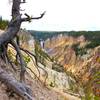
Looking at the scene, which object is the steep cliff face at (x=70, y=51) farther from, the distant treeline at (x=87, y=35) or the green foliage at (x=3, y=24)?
the green foliage at (x=3, y=24)

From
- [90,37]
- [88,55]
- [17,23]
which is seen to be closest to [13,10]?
[17,23]

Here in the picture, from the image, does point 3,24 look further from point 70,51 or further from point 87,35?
point 70,51

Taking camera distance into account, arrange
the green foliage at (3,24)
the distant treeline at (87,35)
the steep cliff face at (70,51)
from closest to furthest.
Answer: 1. the green foliage at (3,24)
2. the steep cliff face at (70,51)
3. the distant treeline at (87,35)

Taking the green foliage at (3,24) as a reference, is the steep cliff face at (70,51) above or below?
below

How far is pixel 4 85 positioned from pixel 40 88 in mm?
3533

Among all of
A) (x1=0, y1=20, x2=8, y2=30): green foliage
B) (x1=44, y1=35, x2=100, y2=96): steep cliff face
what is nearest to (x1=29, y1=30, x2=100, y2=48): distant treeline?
(x1=44, y1=35, x2=100, y2=96): steep cliff face

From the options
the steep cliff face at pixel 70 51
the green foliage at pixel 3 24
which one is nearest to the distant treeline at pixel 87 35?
the steep cliff face at pixel 70 51

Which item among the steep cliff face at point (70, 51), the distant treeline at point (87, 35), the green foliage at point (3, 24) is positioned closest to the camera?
the green foliage at point (3, 24)

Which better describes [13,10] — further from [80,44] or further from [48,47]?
[48,47]

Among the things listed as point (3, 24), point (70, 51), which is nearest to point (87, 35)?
point (70, 51)

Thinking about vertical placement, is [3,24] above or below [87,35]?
above

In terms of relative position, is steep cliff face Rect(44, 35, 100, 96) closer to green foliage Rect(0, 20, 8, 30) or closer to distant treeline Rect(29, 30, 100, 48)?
distant treeline Rect(29, 30, 100, 48)

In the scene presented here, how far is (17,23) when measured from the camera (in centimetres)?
1335

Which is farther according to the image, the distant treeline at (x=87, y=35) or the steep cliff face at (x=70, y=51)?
the distant treeline at (x=87, y=35)
